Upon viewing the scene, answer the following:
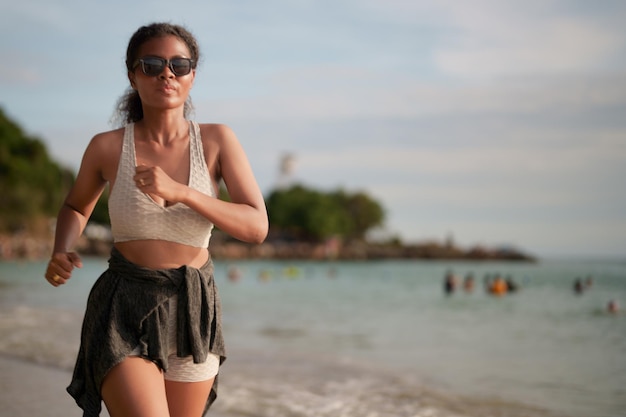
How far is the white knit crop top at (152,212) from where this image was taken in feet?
8.05

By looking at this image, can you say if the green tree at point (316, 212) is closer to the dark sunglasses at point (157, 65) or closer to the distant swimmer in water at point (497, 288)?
the distant swimmer in water at point (497, 288)

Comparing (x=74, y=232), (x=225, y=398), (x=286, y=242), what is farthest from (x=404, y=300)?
(x=286, y=242)

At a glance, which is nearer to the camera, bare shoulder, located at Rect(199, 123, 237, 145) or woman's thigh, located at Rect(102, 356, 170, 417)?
woman's thigh, located at Rect(102, 356, 170, 417)

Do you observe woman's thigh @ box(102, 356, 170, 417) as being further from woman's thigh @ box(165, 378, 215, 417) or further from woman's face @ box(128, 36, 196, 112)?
woman's face @ box(128, 36, 196, 112)

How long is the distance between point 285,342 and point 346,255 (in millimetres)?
97774

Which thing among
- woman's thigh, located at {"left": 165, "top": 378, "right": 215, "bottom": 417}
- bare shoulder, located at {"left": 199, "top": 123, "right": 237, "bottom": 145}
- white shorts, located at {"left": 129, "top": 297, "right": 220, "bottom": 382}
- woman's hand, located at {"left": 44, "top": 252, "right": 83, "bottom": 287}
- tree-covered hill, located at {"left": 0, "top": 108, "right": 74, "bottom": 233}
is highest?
tree-covered hill, located at {"left": 0, "top": 108, "right": 74, "bottom": 233}

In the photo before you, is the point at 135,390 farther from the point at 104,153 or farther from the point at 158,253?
the point at 104,153

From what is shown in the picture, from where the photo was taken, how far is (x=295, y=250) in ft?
352

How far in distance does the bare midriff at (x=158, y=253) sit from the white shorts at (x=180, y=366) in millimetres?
124

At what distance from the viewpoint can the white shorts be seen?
2.51 meters

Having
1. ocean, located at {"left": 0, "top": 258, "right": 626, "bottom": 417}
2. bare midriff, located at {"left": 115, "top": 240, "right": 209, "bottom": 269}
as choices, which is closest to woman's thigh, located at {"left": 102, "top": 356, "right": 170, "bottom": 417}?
bare midriff, located at {"left": 115, "top": 240, "right": 209, "bottom": 269}

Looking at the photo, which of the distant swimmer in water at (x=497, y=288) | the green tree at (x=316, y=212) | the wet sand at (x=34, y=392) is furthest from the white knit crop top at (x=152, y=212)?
the green tree at (x=316, y=212)

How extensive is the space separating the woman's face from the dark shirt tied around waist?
1.77 feet

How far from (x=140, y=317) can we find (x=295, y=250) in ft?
344
